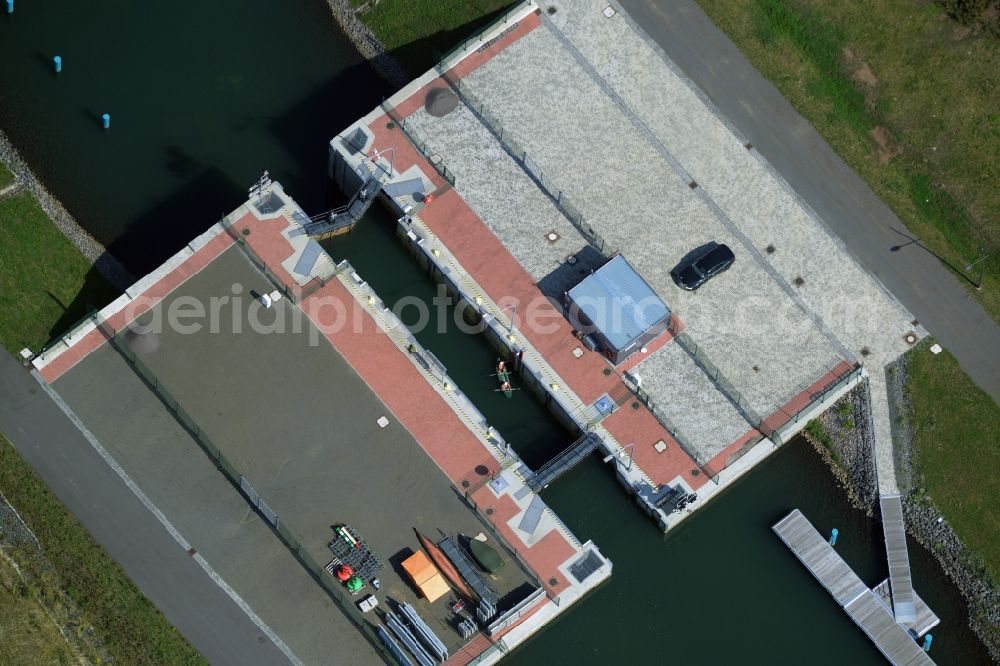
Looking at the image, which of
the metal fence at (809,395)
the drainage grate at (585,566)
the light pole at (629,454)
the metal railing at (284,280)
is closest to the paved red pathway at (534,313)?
the light pole at (629,454)

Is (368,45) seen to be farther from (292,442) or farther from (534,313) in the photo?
(292,442)

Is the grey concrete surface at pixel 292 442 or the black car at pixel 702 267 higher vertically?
the grey concrete surface at pixel 292 442

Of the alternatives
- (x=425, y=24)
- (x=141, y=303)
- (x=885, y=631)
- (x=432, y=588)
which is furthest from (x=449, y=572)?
(x=425, y=24)

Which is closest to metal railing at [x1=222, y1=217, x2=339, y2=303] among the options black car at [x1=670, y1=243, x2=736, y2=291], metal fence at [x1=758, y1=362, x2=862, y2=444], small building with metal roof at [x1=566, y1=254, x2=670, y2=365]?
small building with metal roof at [x1=566, y1=254, x2=670, y2=365]

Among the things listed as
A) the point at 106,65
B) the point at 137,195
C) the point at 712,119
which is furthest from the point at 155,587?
the point at 712,119

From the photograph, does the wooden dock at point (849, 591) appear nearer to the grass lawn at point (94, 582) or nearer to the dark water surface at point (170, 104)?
the dark water surface at point (170, 104)

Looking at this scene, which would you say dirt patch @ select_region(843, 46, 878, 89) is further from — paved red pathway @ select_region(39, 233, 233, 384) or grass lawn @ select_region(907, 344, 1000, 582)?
paved red pathway @ select_region(39, 233, 233, 384)
